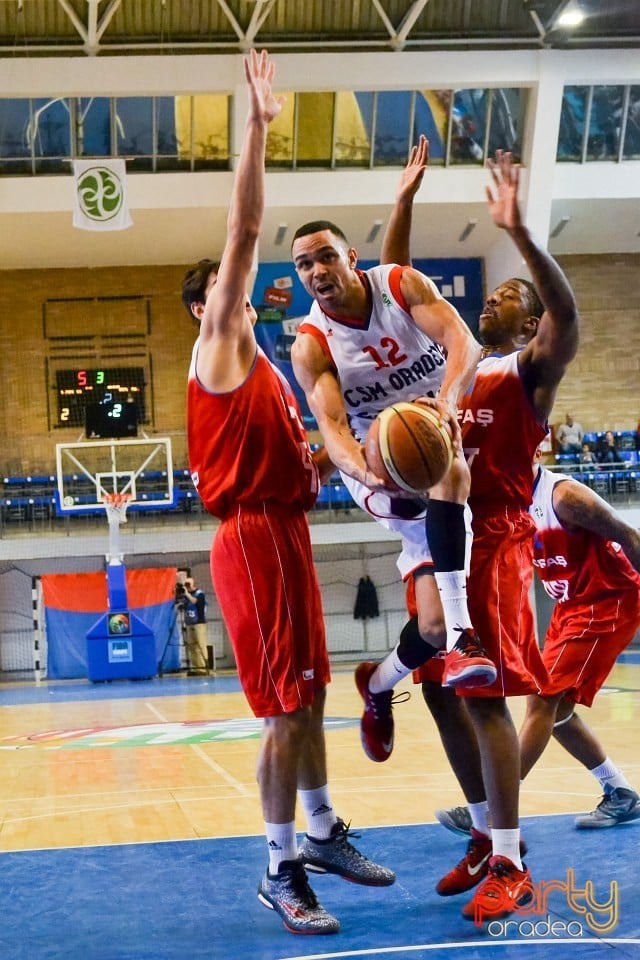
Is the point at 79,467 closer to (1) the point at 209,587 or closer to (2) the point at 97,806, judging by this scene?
(1) the point at 209,587

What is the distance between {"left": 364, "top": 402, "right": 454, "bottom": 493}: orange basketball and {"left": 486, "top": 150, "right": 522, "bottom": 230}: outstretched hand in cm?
88

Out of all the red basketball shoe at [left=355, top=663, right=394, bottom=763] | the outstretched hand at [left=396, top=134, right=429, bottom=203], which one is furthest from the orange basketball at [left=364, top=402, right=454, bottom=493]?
the outstretched hand at [left=396, top=134, right=429, bottom=203]

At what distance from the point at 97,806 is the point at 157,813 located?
1.84ft

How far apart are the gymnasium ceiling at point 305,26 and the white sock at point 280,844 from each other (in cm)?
2083

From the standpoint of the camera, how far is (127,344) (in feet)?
86.7

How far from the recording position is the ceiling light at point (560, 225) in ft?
82.6

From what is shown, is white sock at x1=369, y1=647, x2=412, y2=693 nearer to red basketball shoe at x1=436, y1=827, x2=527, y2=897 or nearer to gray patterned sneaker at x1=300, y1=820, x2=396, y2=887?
gray patterned sneaker at x1=300, y1=820, x2=396, y2=887

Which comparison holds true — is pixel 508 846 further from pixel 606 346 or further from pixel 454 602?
pixel 606 346

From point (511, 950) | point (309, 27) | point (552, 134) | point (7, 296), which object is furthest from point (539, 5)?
point (511, 950)

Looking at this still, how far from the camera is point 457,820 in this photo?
17.7 feet

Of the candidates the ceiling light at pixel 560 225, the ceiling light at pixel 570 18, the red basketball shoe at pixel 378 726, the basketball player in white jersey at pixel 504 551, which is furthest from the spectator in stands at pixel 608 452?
the red basketball shoe at pixel 378 726

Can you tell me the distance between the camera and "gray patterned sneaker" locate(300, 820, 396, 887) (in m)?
4.36

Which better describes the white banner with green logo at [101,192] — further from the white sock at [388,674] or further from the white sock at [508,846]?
the white sock at [508,846]

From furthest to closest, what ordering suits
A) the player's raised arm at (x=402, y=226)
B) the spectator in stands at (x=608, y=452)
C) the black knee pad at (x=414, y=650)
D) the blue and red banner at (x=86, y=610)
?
1. the spectator in stands at (x=608, y=452)
2. the blue and red banner at (x=86, y=610)
3. the player's raised arm at (x=402, y=226)
4. the black knee pad at (x=414, y=650)
